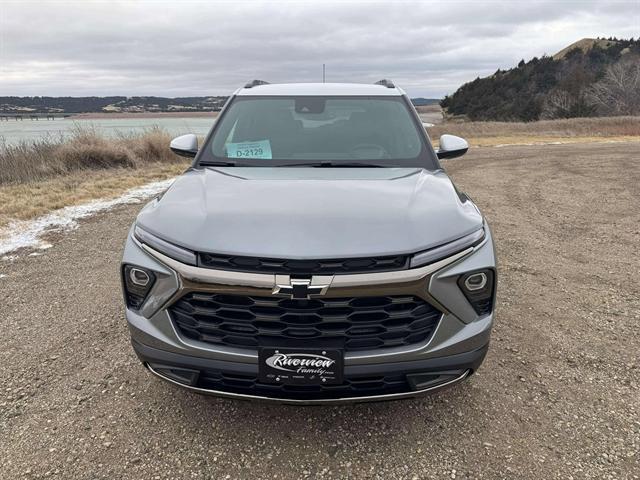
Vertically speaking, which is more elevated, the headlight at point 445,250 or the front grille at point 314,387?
the headlight at point 445,250

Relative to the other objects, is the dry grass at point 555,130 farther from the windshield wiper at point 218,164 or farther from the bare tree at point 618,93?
the windshield wiper at point 218,164

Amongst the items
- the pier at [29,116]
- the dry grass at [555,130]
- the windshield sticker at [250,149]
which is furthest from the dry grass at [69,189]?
the dry grass at [555,130]

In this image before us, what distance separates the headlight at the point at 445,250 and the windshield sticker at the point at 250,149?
1.59 meters

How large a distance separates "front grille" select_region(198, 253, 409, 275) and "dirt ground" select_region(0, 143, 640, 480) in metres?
0.94

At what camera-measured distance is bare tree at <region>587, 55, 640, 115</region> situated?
4962cm

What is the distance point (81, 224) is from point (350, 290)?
235 inches

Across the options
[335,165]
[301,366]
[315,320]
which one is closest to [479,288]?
[315,320]

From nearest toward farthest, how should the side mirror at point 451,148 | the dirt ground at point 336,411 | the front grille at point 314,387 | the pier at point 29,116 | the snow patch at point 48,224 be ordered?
the front grille at point 314,387 < the dirt ground at point 336,411 < the side mirror at point 451,148 < the snow patch at point 48,224 < the pier at point 29,116

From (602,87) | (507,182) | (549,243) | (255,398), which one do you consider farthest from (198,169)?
(602,87)

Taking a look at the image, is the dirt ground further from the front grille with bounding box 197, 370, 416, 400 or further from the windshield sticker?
the windshield sticker

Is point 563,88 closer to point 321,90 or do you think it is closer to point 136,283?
point 321,90

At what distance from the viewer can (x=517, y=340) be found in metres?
3.34

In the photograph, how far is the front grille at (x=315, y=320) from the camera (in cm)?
199

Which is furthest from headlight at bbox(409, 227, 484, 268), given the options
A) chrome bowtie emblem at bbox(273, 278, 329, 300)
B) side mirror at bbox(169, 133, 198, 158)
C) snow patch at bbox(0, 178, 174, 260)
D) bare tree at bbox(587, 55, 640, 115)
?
bare tree at bbox(587, 55, 640, 115)
